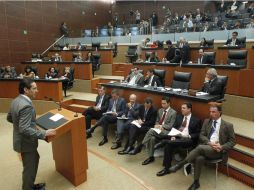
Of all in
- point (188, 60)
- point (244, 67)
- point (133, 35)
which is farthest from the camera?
point (133, 35)

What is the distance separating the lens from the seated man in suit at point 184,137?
3.30 metres

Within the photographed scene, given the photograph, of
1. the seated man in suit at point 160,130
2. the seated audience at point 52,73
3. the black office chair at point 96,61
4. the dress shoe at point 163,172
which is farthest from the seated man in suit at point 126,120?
the black office chair at point 96,61

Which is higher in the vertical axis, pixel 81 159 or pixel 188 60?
pixel 188 60

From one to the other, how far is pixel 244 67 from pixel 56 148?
3645mm

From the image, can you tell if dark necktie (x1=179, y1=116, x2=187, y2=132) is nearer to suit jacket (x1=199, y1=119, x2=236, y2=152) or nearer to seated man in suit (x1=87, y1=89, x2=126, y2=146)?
suit jacket (x1=199, y1=119, x2=236, y2=152)

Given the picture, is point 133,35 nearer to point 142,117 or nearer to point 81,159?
point 142,117

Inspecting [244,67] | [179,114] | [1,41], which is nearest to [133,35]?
[1,41]

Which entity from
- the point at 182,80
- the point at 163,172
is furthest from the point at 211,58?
the point at 163,172

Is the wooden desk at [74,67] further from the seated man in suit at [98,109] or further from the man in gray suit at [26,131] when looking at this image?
the man in gray suit at [26,131]

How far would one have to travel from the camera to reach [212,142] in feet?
9.87

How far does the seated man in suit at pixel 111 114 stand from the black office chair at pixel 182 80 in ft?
3.94

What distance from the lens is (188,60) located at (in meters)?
6.32

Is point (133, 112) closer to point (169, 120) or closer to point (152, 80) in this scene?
point (169, 120)

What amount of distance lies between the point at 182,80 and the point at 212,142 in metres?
2.05
